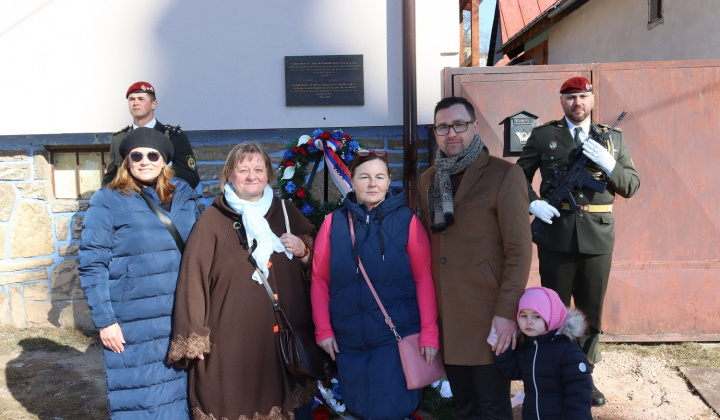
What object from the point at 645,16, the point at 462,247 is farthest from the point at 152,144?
the point at 645,16

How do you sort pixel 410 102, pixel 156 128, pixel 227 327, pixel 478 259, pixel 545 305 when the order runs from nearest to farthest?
pixel 545 305 < pixel 478 259 < pixel 227 327 < pixel 156 128 < pixel 410 102

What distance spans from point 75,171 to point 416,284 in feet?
12.8

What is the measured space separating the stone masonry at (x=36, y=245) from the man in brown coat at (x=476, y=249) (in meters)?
3.80

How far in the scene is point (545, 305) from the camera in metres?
2.41

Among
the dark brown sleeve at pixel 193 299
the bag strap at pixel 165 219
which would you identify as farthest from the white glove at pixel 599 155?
the bag strap at pixel 165 219

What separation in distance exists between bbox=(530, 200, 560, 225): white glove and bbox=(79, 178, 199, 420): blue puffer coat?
2.15 meters

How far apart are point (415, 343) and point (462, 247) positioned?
0.48 m

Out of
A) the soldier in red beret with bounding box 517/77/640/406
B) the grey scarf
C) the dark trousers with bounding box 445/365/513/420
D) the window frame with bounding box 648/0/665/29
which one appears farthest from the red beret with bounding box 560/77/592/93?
the window frame with bounding box 648/0/665/29

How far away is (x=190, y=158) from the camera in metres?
3.78

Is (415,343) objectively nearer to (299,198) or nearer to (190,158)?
(299,198)

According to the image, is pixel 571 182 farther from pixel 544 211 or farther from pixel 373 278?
pixel 373 278

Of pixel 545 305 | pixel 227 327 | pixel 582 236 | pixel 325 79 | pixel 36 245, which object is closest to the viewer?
pixel 545 305

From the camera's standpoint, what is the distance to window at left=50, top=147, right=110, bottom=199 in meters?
5.16

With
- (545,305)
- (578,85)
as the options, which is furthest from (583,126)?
(545,305)
